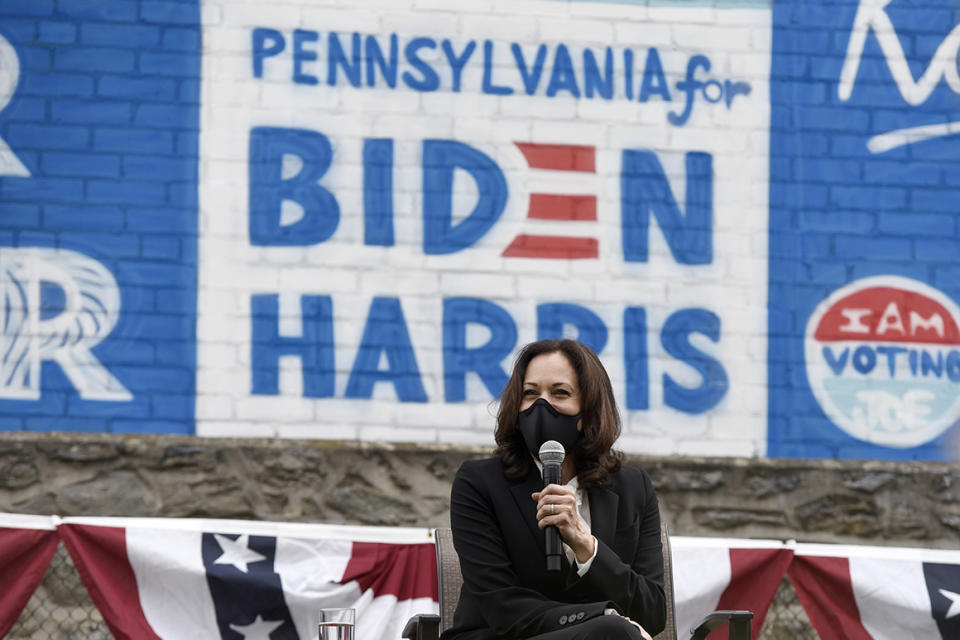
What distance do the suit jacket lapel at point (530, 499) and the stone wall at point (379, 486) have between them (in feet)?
7.89

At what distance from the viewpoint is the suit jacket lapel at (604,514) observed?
13.0 feet

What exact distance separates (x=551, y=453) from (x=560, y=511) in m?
0.17

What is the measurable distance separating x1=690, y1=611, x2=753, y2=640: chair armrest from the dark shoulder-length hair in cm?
62

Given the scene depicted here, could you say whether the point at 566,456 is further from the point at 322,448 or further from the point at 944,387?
the point at 944,387

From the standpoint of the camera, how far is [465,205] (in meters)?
6.72

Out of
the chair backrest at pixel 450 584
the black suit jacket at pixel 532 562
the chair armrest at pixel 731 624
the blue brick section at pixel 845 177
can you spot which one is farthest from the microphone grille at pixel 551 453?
the blue brick section at pixel 845 177

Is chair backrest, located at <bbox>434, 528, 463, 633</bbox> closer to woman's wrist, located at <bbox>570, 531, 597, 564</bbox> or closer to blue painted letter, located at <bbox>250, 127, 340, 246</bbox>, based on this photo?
woman's wrist, located at <bbox>570, 531, 597, 564</bbox>

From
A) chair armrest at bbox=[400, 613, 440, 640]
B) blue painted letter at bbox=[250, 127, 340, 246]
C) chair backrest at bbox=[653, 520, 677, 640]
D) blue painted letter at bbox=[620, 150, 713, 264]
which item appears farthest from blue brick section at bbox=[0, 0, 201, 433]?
chair backrest at bbox=[653, 520, 677, 640]

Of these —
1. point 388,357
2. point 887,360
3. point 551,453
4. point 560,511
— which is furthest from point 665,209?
point 560,511

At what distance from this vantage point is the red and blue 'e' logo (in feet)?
22.2

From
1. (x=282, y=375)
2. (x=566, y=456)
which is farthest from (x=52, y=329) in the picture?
(x=566, y=456)

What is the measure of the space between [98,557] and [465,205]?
250cm

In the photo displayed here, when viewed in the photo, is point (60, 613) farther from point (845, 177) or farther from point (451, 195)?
point (845, 177)

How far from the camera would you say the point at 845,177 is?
6926 mm
